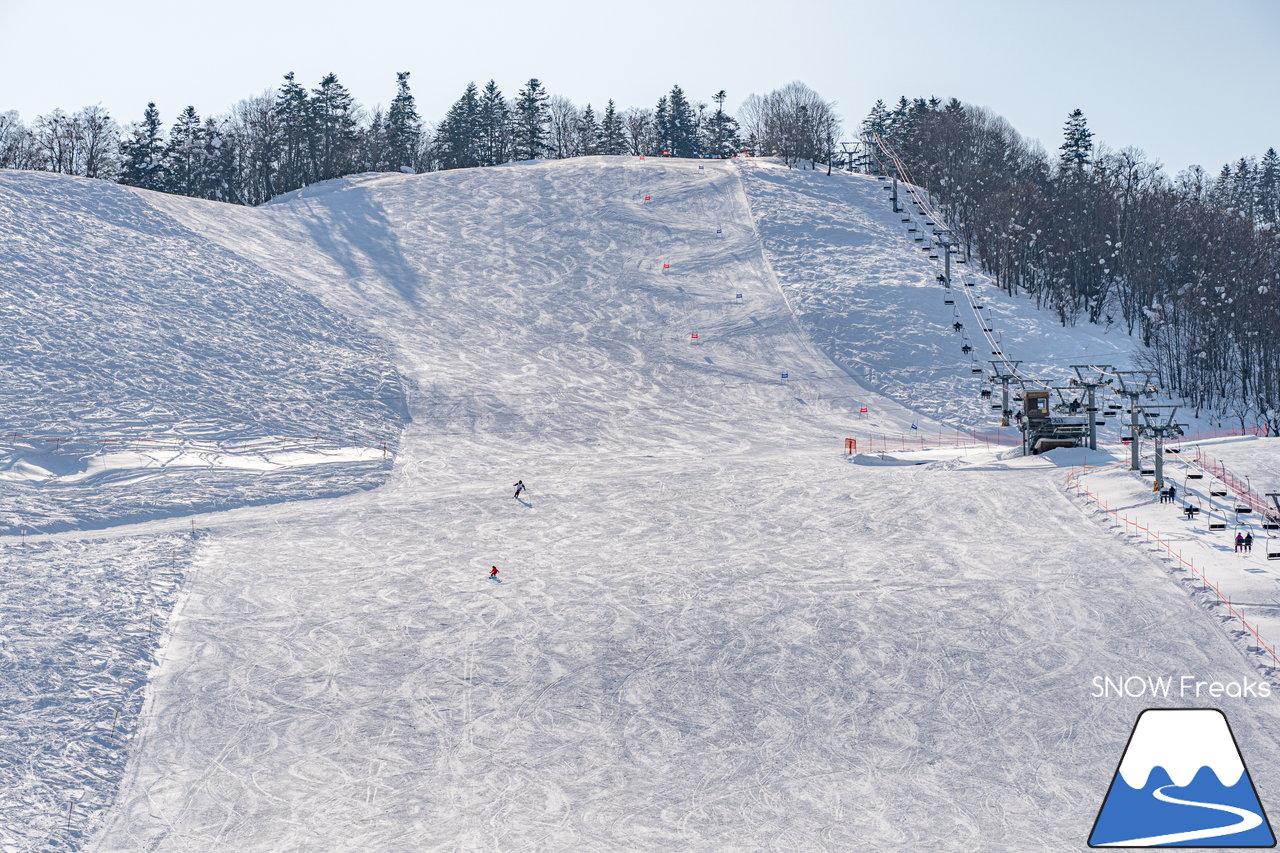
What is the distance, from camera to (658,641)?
79.5ft

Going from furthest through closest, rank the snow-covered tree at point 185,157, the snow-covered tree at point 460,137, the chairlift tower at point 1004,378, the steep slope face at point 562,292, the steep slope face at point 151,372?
the snow-covered tree at point 460,137
the snow-covered tree at point 185,157
the steep slope face at point 562,292
the chairlift tower at point 1004,378
the steep slope face at point 151,372

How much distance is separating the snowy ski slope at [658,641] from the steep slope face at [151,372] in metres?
2.08

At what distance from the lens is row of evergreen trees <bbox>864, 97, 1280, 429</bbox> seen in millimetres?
57688

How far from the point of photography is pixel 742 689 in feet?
73.6

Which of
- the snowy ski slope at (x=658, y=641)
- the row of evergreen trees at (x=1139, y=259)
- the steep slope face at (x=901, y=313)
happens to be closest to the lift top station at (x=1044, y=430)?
the snowy ski slope at (x=658, y=641)

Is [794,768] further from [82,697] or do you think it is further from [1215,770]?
[82,697]

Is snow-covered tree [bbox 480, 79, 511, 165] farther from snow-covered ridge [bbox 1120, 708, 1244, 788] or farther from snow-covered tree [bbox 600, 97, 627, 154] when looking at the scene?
snow-covered ridge [bbox 1120, 708, 1244, 788]

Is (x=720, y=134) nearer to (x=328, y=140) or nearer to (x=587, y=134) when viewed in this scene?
(x=587, y=134)

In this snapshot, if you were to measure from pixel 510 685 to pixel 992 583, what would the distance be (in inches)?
469

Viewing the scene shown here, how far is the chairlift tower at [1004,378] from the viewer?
42.9 meters

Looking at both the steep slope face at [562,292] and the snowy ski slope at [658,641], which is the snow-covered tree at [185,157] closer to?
the steep slope face at [562,292]

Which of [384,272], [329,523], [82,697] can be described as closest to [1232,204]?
[384,272]

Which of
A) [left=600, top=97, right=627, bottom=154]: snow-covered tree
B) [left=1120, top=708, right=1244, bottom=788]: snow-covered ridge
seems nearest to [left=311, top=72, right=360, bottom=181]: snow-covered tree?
[left=600, top=97, right=627, bottom=154]: snow-covered tree

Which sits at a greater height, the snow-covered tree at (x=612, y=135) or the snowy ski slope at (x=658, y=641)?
the snow-covered tree at (x=612, y=135)
